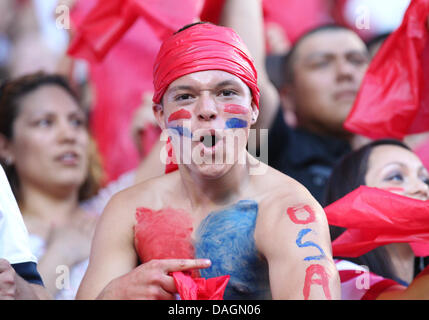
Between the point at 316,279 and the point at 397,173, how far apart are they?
1.01 meters

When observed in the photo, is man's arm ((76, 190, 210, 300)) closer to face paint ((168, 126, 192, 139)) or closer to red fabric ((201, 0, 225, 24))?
face paint ((168, 126, 192, 139))

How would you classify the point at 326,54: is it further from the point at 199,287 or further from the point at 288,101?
the point at 199,287

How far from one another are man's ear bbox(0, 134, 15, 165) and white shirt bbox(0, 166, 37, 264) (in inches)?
52.2

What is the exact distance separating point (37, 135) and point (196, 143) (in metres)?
1.48

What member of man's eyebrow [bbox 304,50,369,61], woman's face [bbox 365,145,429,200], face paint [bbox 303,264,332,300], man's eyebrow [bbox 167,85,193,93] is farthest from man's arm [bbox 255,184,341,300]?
man's eyebrow [bbox 304,50,369,61]

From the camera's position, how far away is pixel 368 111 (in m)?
3.04

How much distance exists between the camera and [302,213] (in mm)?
2111

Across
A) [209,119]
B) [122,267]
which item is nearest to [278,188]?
[209,119]

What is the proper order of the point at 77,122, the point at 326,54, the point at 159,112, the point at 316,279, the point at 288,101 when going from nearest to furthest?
the point at 316,279, the point at 159,112, the point at 77,122, the point at 326,54, the point at 288,101

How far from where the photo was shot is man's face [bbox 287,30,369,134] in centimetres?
378

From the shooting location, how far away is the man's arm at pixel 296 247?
6.38 ft

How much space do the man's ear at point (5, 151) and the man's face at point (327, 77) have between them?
1.54 m

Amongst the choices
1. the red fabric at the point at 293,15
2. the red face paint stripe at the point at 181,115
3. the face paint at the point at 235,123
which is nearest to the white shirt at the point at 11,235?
the red face paint stripe at the point at 181,115
